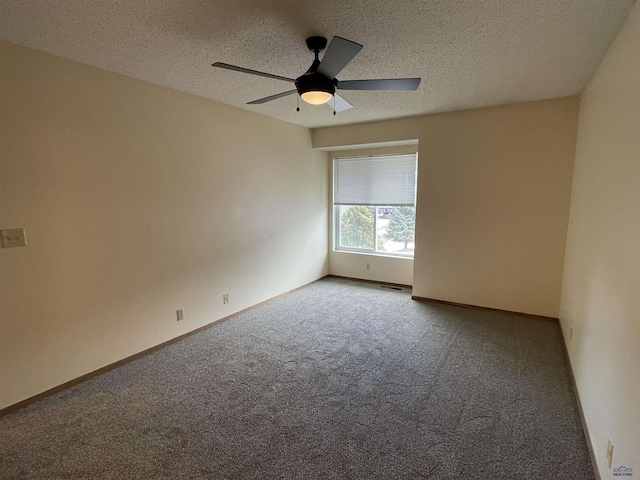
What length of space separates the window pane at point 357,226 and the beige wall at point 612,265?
2962 mm

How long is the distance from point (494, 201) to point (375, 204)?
176 centimetres

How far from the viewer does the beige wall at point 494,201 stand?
346cm

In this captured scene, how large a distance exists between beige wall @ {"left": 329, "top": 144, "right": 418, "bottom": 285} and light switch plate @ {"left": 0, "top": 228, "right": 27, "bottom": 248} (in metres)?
4.09

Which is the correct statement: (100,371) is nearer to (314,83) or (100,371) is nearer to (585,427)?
(314,83)

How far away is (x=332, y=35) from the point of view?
80.0 inches

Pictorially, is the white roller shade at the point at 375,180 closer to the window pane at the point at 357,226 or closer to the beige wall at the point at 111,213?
the window pane at the point at 357,226

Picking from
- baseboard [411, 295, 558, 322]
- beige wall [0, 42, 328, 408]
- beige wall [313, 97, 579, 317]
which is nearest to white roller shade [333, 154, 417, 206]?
beige wall [313, 97, 579, 317]

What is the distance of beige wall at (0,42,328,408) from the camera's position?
85.9 inches

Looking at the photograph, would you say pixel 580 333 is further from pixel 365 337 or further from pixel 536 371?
pixel 365 337

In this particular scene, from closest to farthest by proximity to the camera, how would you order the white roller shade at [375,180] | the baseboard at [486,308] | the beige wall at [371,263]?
the baseboard at [486,308], the white roller shade at [375,180], the beige wall at [371,263]

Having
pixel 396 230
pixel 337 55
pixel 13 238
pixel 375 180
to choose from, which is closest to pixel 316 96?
pixel 337 55

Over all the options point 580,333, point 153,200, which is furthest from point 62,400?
point 580,333

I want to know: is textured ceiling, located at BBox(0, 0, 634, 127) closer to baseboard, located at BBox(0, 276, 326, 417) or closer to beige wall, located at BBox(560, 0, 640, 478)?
beige wall, located at BBox(560, 0, 640, 478)

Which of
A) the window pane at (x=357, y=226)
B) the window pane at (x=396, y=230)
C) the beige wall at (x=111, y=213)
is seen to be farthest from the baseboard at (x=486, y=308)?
the beige wall at (x=111, y=213)
